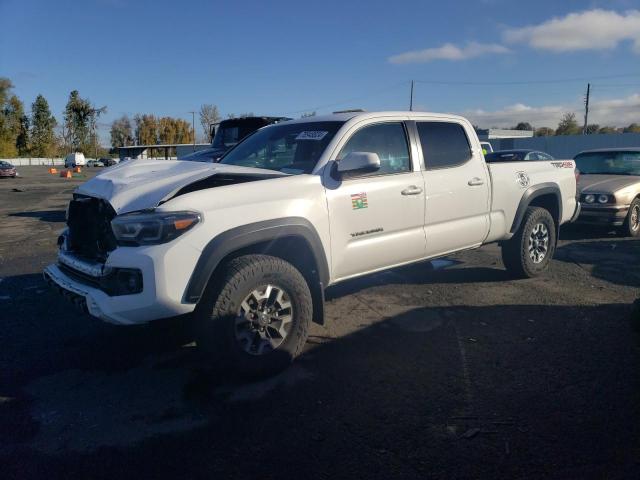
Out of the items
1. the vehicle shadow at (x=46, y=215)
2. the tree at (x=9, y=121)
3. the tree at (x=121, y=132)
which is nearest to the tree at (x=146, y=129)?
the tree at (x=121, y=132)

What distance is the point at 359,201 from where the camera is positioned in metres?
4.12

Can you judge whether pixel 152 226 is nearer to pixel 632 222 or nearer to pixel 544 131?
pixel 632 222

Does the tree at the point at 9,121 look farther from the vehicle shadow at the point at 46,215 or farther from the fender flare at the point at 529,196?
the fender flare at the point at 529,196

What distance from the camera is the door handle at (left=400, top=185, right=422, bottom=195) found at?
175 inches

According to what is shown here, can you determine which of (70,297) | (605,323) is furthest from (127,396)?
(605,323)

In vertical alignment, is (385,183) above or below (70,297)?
above

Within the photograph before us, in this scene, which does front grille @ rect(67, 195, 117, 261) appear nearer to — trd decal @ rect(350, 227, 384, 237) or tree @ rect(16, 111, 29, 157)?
trd decal @ rect(350, 227, 384, 237)

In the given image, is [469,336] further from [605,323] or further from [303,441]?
[303,441]

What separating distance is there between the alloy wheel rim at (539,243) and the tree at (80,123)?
10179 cm

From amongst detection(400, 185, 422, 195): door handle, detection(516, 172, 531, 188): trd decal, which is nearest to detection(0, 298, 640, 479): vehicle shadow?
detection(400, 185, 422, 195): door handle

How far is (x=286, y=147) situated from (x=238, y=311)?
1.85 meters

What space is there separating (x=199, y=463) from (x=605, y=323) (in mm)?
3838

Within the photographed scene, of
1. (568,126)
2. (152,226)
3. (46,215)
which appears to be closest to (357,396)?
(152,226)

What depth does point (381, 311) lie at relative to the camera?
16.5 ft
